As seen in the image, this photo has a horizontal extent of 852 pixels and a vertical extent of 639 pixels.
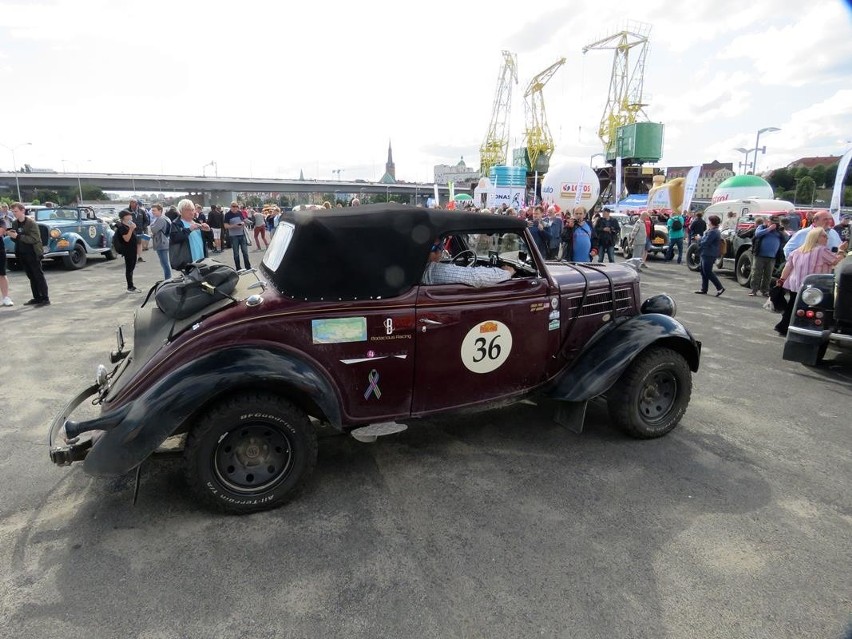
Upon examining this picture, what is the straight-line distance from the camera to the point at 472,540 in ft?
8.97

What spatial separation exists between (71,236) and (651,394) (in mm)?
14998

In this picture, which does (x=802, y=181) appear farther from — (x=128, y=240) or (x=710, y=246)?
(x=128, y=240)

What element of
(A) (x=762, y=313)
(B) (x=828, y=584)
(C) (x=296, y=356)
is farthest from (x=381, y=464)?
(A) (x=762, y=313)

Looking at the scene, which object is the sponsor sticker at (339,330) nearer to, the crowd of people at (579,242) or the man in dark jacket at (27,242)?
the crowd of people at (579,242)

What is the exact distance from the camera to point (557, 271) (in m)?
4.31

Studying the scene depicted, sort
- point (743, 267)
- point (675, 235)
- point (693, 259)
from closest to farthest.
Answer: point (743, 267) < point (693, 259) < point (675, 235)

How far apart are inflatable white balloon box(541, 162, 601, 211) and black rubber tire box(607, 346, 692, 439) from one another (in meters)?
30.1

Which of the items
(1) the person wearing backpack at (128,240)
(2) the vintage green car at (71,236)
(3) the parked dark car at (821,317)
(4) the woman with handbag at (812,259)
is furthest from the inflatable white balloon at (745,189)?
(2) the vintage green car at (71,236)

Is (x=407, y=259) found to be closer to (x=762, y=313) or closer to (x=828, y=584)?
(x=828, y=584)

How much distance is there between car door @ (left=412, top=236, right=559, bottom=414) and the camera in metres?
3.26

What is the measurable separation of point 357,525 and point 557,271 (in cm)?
266

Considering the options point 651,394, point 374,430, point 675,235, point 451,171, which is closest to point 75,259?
point 374,430

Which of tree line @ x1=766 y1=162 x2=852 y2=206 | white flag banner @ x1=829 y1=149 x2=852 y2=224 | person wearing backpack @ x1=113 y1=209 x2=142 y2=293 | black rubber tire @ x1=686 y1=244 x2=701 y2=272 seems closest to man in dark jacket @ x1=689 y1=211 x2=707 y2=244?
black rubber tire @ x1=686 y1=244 x2=701 y2=272

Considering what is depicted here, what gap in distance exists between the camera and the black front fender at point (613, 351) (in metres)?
3.68
